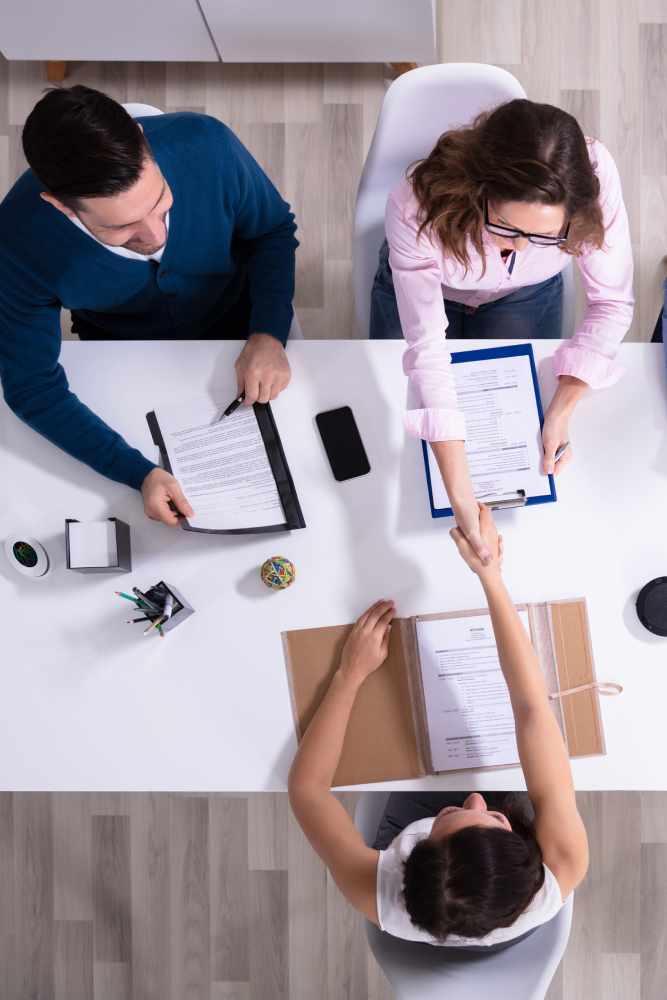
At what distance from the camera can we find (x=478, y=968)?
131 cm

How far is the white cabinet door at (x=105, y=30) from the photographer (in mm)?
2002

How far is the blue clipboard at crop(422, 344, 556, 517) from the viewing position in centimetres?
138

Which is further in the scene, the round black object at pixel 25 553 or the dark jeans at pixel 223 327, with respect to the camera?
the dark jeans at pixel 223 327

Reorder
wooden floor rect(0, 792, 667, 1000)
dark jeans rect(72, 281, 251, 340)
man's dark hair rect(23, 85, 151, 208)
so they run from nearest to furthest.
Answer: man's dark hair rect(23, 85, 151, 208) < dark jeans rect(72, 281, 251, 340) < wooden floor rect(0, 792, 667, 1000)

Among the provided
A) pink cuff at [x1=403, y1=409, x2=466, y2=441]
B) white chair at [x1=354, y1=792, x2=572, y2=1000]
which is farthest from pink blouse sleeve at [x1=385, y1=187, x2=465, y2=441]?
white chair at [x1=354, y1=792, x2=572, y2=1000]

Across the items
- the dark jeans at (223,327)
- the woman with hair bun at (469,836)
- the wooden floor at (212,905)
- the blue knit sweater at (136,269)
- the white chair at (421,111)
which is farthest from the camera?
the wooden floor at (212,905)

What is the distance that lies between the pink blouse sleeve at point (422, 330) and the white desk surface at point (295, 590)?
0.21ft

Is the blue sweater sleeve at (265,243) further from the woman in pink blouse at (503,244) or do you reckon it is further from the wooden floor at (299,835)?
the wooden floor at (299,835)

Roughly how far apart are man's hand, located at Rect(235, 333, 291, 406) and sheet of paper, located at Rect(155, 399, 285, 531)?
1.5 inches

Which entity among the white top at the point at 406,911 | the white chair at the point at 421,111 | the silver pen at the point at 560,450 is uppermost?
the white chair at the point at 421,111

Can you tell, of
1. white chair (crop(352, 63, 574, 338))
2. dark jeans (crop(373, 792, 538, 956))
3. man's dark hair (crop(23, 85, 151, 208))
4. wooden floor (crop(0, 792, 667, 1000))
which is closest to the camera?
man's dark hair (crop(23, 85, 151, 208))

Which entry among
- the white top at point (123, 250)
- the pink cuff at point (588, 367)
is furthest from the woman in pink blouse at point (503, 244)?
the white top at point (123, 250)

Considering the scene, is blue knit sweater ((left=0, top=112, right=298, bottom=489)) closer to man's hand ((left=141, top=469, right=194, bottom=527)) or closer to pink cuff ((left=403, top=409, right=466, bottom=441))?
man's hand ((left=141, top=469, right=194, bottom=527))

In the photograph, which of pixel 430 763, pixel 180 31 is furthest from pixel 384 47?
pixel 430 763
